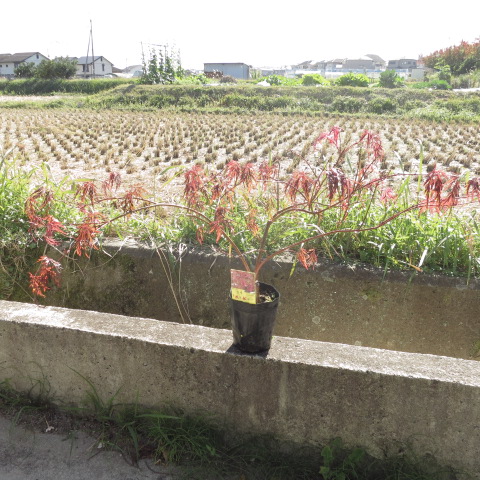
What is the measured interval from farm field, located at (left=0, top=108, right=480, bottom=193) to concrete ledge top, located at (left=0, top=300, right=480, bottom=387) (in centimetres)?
490

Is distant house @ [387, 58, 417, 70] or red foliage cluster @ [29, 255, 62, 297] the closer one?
red foliage cluster @ [29, 255, 62, 297]

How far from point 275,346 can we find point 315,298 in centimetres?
83

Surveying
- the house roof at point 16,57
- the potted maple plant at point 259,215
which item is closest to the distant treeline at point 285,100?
the potted maple plant at point 259,215

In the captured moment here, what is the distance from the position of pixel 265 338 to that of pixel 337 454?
0.54m

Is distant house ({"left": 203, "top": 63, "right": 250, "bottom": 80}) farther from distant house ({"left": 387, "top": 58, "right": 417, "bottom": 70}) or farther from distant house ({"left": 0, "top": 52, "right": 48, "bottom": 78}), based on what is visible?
distant house ({"left": 387, "top": 58, "right": 417, "bottom": 70})

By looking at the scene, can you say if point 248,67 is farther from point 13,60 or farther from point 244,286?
point 244,286

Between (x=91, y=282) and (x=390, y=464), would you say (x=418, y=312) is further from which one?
(x=91, y=282)

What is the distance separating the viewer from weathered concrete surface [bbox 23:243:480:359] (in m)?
2.81

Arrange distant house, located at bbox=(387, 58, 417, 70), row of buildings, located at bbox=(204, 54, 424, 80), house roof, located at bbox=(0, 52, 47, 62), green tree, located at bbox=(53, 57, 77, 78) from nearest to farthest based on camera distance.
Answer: green tree, located at bbox=(53, 57, 77, 78)
house roof, located at bbox=(0, 52, 47, 62)
row of buildings, located at bbox=(204, 54, 424, 80)
distant house, located at bbox=(387, 58, 417, 70)

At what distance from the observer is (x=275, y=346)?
7.00 ft

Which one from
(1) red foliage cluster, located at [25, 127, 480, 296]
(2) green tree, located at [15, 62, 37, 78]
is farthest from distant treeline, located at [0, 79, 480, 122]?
(2) green tree, located at [15, 62, 37, 78]

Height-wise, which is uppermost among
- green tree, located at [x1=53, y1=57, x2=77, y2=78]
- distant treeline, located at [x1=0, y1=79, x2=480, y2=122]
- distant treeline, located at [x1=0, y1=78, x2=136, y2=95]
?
green tree, located at [x1=53, y1=57, x2=77, y2=78]

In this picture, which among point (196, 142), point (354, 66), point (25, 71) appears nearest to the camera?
point (196, 142)

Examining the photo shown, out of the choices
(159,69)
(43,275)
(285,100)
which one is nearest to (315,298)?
(43,275)
